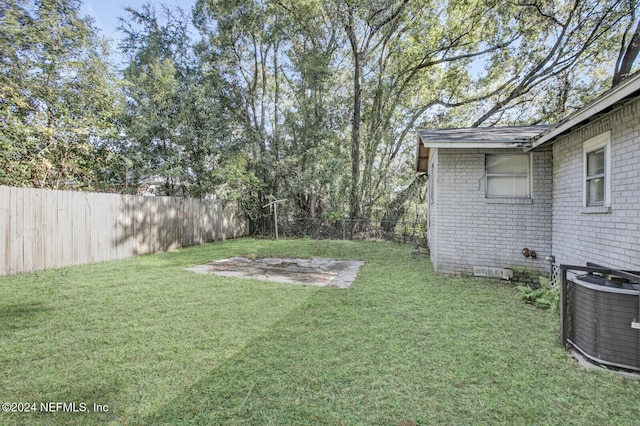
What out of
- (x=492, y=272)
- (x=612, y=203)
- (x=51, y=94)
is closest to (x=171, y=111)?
(x=51, y=94)

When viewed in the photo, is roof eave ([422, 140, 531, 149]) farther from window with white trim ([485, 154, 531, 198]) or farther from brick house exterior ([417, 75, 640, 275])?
window with white trim ([485, 154, 531, 198])

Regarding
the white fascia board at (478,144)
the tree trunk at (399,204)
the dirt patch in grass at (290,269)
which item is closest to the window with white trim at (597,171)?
the white fascia board at (478,144)

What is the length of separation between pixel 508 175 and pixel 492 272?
1.89m

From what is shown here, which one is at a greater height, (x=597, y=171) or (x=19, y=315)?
(x=597, y=171)

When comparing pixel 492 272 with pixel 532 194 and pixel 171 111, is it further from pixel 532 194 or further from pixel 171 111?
pixel 171 111

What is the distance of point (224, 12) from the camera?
1215 centimetres

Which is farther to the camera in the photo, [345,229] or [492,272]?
[345,229]

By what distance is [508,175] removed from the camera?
548 cm

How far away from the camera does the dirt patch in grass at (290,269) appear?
17.7 feet

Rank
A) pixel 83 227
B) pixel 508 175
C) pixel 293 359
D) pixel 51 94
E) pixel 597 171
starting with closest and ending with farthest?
1. pixel 293 359
2. pixel 597 171
3. pixel 508 175
4. pixel 83 227
5. pixel 51 94

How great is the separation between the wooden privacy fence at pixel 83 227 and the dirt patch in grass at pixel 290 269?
2.54m

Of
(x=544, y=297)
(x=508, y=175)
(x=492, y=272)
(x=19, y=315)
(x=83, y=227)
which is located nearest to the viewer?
(x=19, y=315)

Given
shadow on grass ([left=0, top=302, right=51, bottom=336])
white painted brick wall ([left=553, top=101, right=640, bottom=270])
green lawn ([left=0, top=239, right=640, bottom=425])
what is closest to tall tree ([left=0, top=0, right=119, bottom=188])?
green lawn ([left=0, top=239, right=640, bottom=425])

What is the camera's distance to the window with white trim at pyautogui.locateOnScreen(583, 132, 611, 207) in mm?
3539
